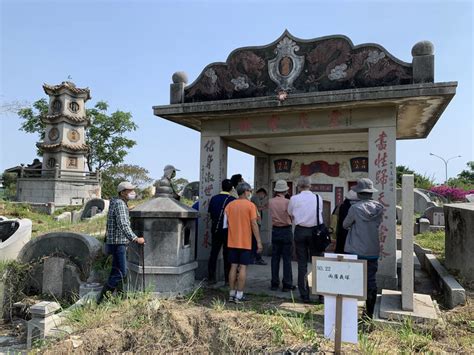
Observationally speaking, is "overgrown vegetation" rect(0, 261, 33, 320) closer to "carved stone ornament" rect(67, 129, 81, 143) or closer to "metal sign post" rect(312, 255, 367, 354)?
"metal sign post" rect(312, 255, 367, 354)

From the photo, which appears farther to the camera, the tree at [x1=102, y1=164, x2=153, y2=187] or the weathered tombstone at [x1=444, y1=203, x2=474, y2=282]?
the tree at [x1=102, y1=164, x2=153, y2=187]

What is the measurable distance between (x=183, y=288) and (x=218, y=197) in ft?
5.47

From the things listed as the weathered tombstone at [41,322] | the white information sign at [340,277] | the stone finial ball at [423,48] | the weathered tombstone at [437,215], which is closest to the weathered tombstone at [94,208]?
the weathered tombstone at [41,322]

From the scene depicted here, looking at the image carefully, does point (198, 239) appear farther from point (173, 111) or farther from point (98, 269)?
point (173, 111)

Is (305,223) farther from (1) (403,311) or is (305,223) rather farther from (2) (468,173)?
(2) (468,173)

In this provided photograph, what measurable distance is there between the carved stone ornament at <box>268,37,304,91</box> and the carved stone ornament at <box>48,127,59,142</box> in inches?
1223

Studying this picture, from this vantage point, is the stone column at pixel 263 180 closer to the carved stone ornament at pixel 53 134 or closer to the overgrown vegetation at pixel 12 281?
the overgrown vegetation at pixel 12 281

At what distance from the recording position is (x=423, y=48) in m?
5.51

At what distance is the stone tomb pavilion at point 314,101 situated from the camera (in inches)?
223

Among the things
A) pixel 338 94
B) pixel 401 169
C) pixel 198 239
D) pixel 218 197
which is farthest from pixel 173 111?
pixel 401 169

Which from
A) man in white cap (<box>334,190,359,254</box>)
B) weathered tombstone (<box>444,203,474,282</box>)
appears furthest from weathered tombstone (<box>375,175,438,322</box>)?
weathered tombstone (<box>444,203,474,282</box>)

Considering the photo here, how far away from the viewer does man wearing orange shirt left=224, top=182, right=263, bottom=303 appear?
5.43 meters

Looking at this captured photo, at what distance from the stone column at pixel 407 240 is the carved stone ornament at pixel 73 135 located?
3330cm

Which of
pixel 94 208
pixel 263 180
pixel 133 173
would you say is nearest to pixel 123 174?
pixel 133 173
